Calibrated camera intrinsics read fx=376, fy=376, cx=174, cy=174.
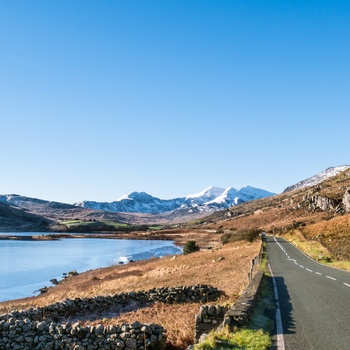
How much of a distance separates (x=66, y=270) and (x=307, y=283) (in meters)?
58.0

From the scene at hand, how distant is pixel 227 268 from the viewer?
1522 inches

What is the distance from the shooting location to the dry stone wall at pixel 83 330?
14.5 metres

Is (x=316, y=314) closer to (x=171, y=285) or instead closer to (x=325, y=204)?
(x=171, y=285)

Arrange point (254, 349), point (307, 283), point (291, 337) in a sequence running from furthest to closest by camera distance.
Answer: point (307, 283) → point (291, 337) → point (254, 349)

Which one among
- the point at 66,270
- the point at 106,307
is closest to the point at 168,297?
the point at 106,307

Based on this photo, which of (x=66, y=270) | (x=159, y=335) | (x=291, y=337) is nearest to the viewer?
(x=291, y=337)

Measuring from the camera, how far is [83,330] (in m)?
15.7

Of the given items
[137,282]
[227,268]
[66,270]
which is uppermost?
[227,268]

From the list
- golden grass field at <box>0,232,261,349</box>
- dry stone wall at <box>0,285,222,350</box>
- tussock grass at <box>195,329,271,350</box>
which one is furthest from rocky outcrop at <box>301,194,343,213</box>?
tussock grass at <box>195,329,271,350</box>

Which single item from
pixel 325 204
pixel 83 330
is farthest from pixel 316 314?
pixel 325 204

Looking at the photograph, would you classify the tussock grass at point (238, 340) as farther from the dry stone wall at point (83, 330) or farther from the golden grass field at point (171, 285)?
the dry stone wall at point (83, 330)

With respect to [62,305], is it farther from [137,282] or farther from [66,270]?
[66,270]

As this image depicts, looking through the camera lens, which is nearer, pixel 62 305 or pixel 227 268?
pixel 62 305

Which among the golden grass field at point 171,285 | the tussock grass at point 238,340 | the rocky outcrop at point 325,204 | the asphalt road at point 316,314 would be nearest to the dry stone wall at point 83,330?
the golden grass field at point 171,285
